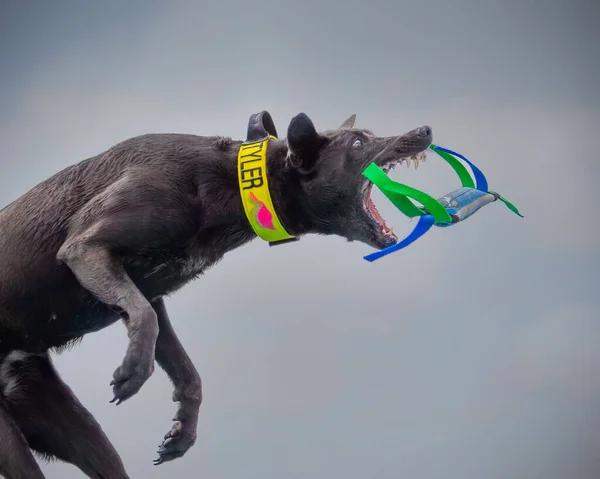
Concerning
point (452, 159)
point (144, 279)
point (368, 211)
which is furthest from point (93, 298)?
point (452, 159)

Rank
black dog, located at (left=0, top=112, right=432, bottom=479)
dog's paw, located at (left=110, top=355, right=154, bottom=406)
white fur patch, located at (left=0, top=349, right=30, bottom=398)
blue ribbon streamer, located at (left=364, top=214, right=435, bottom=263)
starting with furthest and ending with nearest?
1. white fur patch, located at (left=0, top=349, right=30, bottom=398)
2. black dog, located at (left=0, top=112, right=432, bottom=479)
3. blue ribbon streamer, located at (left=364, top=214, right=435, bottom=263)
4. dog's paw, located at (left=110, top=355, right=154, bottom=406)

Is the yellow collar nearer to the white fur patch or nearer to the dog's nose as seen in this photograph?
the dog's nose

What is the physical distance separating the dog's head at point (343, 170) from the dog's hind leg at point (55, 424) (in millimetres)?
1180

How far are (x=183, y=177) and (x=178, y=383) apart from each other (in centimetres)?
87

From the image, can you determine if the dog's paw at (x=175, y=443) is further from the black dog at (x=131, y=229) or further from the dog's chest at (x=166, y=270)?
Result: the dog's chest at (x=166, y=270)

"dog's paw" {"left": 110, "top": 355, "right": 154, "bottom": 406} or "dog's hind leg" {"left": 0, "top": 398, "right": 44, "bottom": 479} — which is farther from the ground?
"dog's paw" {"left": 110, "top": 355, "right": 154, "bottom": 406}

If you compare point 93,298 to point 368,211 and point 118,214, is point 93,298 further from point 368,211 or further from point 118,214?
point 368,211

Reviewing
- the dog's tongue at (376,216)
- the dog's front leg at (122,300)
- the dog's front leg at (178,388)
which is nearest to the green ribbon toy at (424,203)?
the dog's tongue at (376,216)

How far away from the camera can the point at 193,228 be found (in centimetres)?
379

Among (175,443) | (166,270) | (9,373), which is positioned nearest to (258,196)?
(166,270)

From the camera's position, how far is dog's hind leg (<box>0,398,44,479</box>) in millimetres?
3775

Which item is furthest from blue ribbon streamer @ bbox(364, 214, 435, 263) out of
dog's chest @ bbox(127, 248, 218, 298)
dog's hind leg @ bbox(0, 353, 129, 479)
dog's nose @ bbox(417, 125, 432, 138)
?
dog's hind leg @ bbox(0, 353, 129, 479)

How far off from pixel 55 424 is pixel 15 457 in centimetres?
30

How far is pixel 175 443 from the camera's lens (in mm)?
4039
